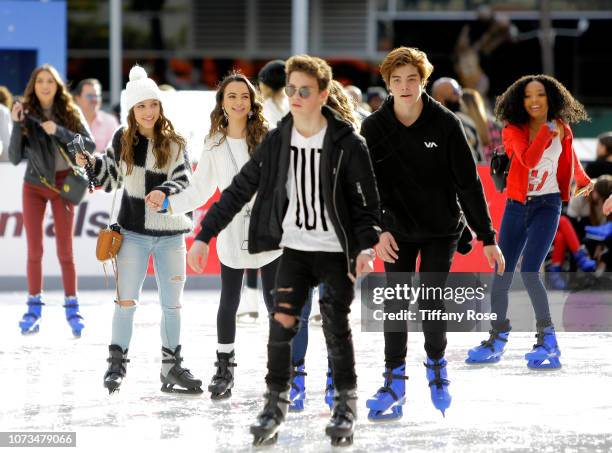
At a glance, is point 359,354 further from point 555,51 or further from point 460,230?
point 555,51

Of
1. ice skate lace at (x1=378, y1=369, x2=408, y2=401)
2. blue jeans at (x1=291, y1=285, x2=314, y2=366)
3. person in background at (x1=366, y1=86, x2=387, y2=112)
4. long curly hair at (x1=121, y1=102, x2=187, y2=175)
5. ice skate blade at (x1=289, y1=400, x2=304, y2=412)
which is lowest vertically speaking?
ice skate blade at (x1=289, y1=400, x2=304, y2=412)

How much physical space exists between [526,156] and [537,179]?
0.54 ft

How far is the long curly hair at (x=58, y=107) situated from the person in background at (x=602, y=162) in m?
5.64

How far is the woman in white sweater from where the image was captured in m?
6.95

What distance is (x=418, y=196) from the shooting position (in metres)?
6.41

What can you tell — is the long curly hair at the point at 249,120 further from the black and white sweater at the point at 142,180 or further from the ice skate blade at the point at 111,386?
the ice skate blade at the point at 111,386

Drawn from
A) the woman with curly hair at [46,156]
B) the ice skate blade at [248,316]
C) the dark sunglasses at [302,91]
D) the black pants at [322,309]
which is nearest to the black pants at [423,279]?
the black pants at [322,309]

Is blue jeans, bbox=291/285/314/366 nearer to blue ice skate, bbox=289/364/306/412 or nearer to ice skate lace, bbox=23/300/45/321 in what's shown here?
blue ice skate, bbox=289/364/306/412

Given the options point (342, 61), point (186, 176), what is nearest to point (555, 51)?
point (342, 61)

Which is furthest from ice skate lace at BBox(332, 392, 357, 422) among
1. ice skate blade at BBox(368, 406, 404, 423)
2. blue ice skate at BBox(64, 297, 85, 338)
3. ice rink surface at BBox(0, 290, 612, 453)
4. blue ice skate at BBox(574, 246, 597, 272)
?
blue ice skate at BBox(574, 246, 597, 272)

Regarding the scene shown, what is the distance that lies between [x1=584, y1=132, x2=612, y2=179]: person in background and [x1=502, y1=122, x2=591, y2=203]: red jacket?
4.87 metres

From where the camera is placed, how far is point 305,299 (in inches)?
235

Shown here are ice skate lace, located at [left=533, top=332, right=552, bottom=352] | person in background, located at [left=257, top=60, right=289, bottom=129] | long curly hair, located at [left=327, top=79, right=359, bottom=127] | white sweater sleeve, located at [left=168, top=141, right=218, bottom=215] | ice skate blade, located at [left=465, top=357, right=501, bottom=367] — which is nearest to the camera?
long curly hair, located at [left=327, top=79, right=359, bottom=127]

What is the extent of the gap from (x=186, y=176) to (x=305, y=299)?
1.41 metres
